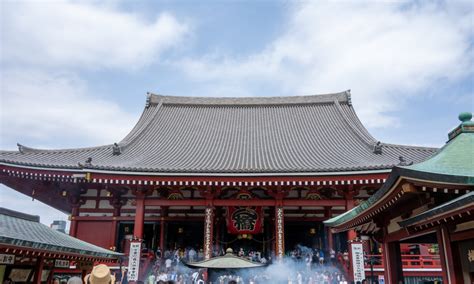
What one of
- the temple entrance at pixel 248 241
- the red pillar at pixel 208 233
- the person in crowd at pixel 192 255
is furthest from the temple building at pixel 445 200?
the person in crowd at pixel 192 255

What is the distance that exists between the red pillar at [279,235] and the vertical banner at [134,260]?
16.3 feet

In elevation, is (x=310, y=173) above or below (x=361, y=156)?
below

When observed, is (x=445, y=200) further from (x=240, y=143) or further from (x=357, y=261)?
(x=240, y=143)

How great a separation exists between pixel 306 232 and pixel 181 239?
5484mm

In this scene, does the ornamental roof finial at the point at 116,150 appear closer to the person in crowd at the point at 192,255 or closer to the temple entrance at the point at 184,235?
the temple entrance at the point at 184,235

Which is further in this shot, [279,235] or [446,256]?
[279,235]

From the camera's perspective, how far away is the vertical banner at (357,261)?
12.8 metres

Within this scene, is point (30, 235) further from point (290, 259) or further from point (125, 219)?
point (290, 259)

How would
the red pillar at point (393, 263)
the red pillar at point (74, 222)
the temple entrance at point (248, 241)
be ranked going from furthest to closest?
the temple entrance at point (248, 241) < the red pillar at point (74, 222) < the red pillar at point (393, 263)

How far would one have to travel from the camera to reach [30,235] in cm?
862

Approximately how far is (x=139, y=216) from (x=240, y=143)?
691 centimetres

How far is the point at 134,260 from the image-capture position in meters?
13.6

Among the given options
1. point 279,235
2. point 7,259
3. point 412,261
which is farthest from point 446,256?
point 412,261

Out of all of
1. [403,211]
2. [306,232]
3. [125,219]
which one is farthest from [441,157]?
[125,219]
